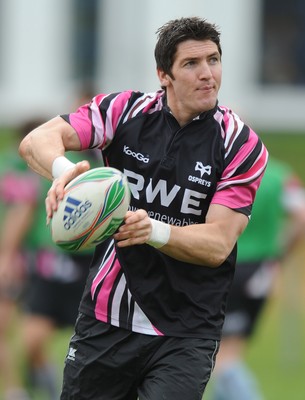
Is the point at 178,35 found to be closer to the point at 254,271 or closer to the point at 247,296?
the point at 254,271

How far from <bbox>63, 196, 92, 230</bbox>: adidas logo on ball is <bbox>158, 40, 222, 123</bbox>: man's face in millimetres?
827

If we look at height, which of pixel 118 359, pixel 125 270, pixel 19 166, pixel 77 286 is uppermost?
pixel 125 270

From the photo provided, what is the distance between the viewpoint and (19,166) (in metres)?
10.5

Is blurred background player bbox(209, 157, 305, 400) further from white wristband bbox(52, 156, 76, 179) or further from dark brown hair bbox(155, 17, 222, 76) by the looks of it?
white wristband bbox(52, 156, 76, 179)

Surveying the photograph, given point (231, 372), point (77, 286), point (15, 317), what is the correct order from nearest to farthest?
point (231, 372), point (77, 286), point (15, 317)

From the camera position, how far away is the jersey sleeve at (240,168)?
5883 mm

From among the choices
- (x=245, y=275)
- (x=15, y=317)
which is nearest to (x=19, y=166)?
(x=245, y=275)

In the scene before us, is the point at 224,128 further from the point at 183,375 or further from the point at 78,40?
the point at 78,40

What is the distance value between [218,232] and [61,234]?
0.74m

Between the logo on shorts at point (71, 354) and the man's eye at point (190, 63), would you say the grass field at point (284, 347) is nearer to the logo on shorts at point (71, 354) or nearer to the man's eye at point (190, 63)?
the logo on shorts at point (71, 354)

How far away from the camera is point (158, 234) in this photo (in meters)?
5.57

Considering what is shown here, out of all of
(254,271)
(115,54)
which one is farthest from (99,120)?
(115,54)

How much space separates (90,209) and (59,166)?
375 millimetres

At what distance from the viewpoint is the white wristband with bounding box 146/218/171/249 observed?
5.54m
